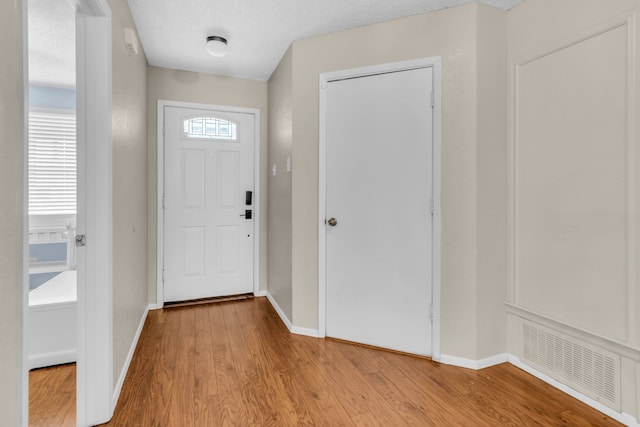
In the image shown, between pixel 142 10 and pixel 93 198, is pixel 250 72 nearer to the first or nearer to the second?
pixel 142 10

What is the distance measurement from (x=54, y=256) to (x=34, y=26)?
2.10m

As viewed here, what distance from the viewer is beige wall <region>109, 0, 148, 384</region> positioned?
5.98 ft

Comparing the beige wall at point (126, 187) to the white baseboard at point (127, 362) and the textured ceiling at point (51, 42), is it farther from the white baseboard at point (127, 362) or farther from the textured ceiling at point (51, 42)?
the textured ceiling at point (51, 42)

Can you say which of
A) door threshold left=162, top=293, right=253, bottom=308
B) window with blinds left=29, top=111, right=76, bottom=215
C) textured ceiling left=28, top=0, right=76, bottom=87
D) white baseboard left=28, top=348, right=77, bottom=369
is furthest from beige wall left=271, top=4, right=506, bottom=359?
window with blinds left=29, top=111, right=76, bottom=215

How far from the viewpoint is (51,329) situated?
2221mm

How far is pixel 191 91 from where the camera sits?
131 inches

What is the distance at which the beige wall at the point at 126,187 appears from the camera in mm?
1824

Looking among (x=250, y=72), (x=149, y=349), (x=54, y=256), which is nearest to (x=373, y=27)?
(x=250, y=72)

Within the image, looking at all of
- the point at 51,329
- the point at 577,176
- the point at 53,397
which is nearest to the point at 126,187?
the point at 51,329

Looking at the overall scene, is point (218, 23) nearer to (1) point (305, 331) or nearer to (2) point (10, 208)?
(2) point (10, 208)

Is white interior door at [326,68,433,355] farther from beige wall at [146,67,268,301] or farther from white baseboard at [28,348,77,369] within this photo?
white baseboard at [28,348,77,369]

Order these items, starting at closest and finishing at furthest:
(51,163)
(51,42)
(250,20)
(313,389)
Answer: (313,389)
(250,20)
(51,42)
(51,163)

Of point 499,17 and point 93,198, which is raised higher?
point 499,17

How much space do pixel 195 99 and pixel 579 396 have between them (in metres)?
3.84
